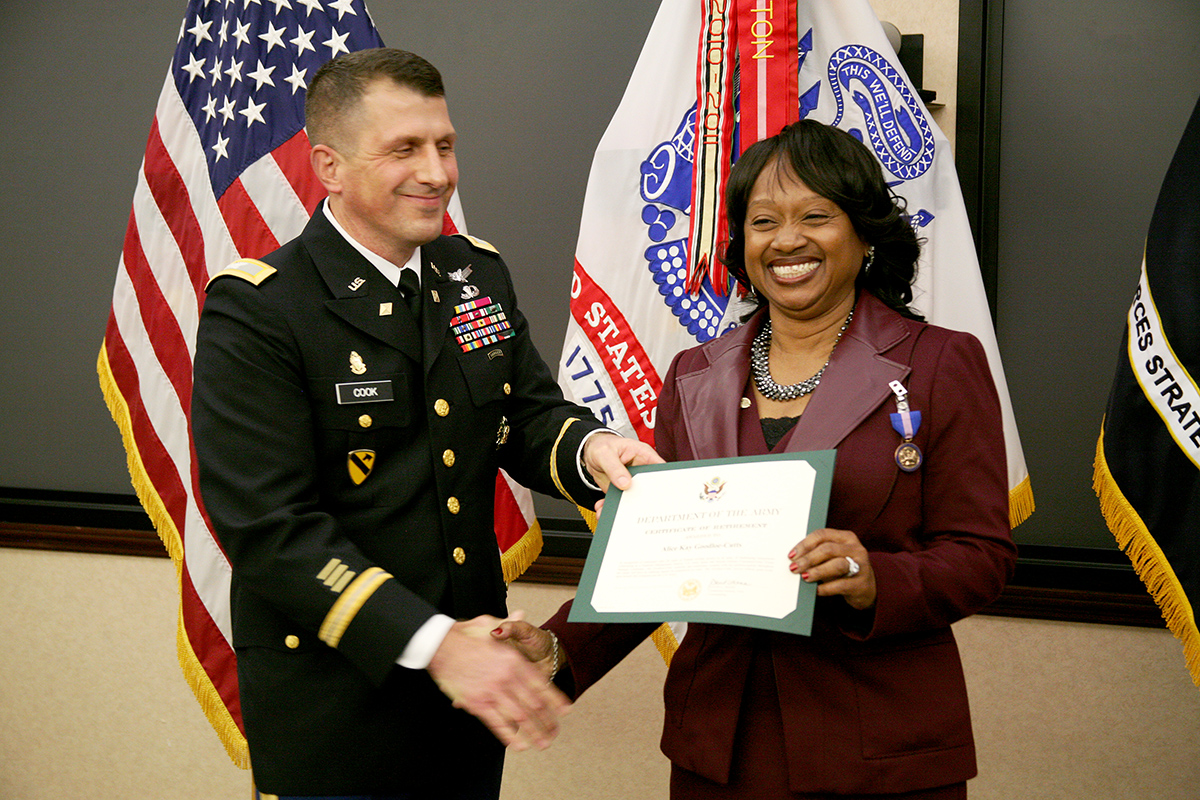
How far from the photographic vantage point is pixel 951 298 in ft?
7.02

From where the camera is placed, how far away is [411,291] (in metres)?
1.48

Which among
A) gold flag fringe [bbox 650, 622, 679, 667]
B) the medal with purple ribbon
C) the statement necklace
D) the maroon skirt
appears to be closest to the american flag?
gold flag fringe [bbox 650, 622, 679, 667]

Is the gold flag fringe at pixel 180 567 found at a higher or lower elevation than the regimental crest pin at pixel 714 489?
lower

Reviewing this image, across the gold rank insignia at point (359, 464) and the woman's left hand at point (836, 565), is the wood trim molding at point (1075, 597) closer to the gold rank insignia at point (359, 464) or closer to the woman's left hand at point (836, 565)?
the woman's left hand at point (836, 565)

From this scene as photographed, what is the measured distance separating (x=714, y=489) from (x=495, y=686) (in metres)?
0.37

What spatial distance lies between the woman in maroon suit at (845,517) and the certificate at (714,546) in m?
0.04

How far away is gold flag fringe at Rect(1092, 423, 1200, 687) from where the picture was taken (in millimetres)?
1814

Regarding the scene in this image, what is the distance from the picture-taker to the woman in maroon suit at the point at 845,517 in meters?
1.25

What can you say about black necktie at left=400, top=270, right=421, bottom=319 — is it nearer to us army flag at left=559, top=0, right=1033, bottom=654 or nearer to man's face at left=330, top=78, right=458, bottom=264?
man's face at left=330, top=78, right=458, bottom=264

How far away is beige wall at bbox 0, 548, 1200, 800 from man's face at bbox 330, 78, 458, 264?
160 cm

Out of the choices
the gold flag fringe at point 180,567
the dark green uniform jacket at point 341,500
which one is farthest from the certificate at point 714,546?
the gold flag fringe at point 180,567

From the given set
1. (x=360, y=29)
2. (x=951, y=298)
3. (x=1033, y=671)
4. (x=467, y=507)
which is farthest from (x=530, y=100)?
(x=1033, y=671)

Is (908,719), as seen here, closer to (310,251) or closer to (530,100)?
(310,251)

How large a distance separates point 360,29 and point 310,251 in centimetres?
112
